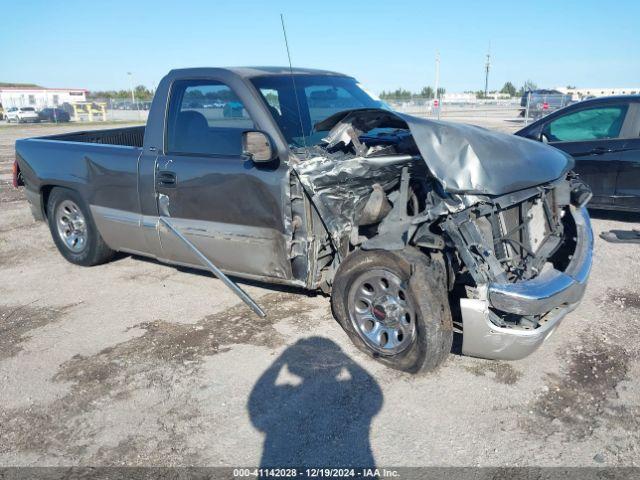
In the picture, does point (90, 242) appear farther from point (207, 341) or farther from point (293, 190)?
point (293, 190)

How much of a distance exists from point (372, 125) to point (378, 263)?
3.39ft

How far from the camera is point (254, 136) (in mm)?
3734

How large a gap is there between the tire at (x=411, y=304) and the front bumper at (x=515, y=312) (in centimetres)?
19

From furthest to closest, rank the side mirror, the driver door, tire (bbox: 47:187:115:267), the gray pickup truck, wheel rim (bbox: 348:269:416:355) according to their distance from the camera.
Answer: tire (bbox: 47:187:115:267)
the driver door
the side mirror
wheel rim (bbox: 348:269:416:355)
the gray pickup truck

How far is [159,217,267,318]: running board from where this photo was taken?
4.35 metres

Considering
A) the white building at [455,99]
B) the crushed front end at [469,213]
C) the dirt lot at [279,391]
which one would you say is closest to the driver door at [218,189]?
the crushed front end at [469,213]

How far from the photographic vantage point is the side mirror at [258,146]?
3730 millimetres

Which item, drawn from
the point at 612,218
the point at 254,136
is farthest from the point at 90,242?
the point at 612,218

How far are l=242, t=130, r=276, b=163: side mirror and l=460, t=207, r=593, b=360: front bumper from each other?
1681 mm

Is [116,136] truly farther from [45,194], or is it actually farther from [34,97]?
[34,97]

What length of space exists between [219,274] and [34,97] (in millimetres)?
64953

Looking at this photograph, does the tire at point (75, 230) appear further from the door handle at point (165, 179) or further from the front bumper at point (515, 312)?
the front bumper at point (515, 312)

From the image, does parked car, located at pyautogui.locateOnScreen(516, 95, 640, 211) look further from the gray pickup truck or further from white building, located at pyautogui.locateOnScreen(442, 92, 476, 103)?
white building, located at pyautogui.locateOnScreen(442, 92, 476, 103)

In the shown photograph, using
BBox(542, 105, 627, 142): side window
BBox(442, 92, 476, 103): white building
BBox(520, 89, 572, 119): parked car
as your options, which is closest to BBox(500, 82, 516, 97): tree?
BBox(442, 92, 476, 103): white building
